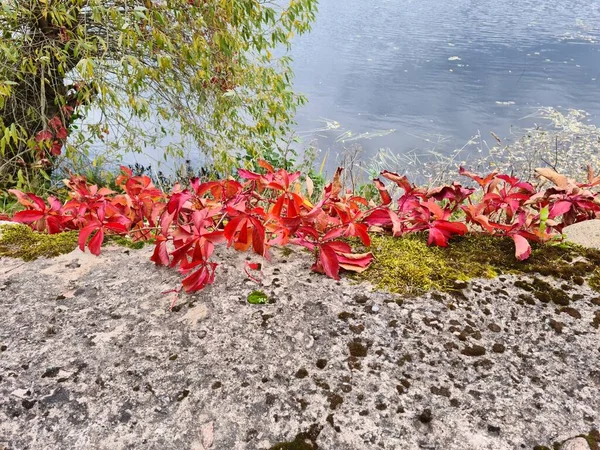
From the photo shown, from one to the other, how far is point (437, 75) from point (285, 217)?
373 inches

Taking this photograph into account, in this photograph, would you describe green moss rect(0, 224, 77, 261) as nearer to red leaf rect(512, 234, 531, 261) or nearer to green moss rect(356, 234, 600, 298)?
green moss rect(356, 234, 600, 298)

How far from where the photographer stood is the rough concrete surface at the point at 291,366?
761 millimetres

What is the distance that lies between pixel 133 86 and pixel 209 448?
334 cm

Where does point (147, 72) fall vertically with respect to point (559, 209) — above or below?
below

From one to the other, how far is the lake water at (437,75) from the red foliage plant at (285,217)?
202 inches

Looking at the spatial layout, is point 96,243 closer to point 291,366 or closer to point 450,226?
point 291,366

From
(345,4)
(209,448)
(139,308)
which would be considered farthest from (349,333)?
(345,4)

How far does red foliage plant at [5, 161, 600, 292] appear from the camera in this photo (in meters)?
1.16

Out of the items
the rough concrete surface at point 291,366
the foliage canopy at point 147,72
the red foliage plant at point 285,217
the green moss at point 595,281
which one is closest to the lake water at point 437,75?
the foliage canopy at point 147,72

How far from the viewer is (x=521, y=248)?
3.84 feet

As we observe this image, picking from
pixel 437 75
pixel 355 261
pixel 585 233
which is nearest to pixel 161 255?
pixel 355 261

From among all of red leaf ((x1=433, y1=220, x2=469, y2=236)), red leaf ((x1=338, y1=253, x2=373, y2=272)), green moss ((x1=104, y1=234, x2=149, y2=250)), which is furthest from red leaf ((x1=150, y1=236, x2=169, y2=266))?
red leaf ((x1=433, y1=220, x2=469, y2=236))

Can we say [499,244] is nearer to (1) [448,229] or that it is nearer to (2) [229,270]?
(1) [448,229]

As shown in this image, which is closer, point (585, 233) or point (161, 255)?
point (161, 255)
